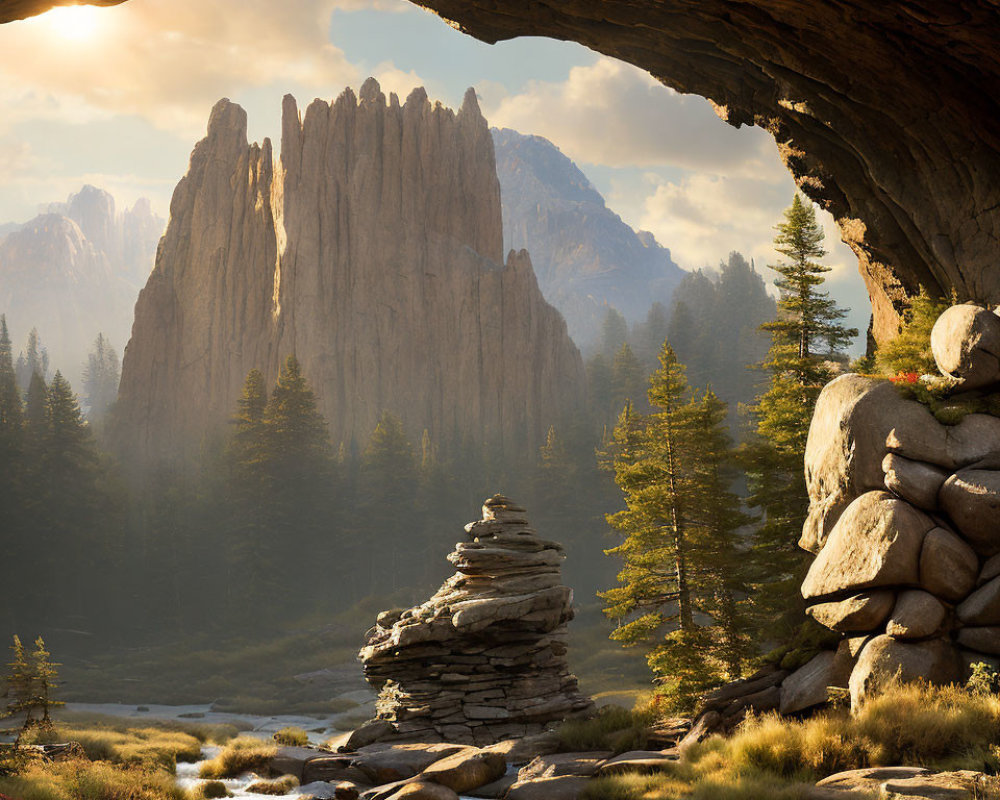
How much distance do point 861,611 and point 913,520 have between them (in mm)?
1704

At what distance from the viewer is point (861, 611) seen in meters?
12.6

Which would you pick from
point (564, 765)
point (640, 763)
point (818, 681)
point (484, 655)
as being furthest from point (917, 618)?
point (484, 655)

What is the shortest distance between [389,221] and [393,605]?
40279 millimetres

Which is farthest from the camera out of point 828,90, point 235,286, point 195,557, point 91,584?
point 235,286

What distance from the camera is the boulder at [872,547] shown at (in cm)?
1248

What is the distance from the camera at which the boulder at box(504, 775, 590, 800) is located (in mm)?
12438

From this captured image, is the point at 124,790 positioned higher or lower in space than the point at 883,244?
lower

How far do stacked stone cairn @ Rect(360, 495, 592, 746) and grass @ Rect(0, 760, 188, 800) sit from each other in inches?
254

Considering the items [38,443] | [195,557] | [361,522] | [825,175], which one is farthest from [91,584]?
[825,175]

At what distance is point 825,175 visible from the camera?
64.2 ft

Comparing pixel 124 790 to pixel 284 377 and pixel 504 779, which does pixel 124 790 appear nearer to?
pixel 504 779

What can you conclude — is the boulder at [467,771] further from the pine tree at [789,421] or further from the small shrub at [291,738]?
the small shrub at [291,738]

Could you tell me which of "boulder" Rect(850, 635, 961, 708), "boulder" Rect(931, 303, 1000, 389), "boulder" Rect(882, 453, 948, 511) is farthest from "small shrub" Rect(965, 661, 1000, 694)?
"boulder" Rect(931, 303, 1000, 389)

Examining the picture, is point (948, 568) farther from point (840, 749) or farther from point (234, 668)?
point (234, 668)
